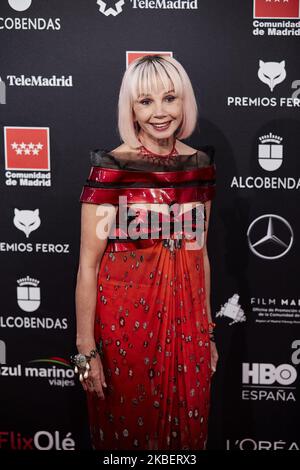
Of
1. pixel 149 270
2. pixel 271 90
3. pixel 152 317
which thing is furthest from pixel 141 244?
pixel 271 90

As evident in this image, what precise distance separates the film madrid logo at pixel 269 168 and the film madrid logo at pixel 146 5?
25.8 inches

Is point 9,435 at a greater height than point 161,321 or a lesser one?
lesser

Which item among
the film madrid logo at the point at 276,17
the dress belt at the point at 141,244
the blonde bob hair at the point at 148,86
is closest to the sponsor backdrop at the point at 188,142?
the film madrid logo at the point at 276,17

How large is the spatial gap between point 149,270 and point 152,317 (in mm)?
211

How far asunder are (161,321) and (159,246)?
333mm

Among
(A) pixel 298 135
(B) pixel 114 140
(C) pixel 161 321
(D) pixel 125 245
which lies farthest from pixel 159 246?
(A) pixel 298 135

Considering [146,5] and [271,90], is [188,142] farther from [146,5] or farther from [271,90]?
[146,5]

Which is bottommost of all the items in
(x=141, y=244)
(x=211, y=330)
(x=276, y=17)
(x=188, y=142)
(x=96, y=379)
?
(x=96, y=379)

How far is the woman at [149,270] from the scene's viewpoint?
2.94 m

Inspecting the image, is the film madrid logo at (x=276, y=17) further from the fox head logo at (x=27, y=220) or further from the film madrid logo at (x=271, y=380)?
the film madrid logo at (x=271, y=380)

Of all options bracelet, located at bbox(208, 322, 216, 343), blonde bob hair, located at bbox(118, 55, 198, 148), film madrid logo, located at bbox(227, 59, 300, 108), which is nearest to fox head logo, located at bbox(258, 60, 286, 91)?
film madrid logo, located at bbox(227, 59, 300, 108)

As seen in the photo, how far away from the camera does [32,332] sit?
134 inches

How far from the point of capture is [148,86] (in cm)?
285
